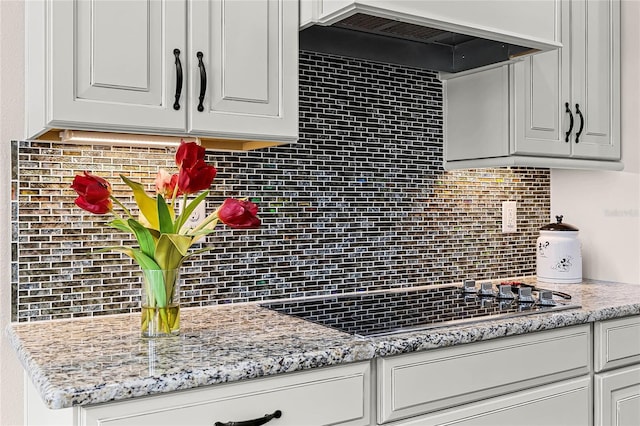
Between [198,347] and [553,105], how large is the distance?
167cm

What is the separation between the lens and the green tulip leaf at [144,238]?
148 centimetres

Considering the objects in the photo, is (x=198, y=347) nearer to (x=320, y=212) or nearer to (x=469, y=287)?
(x=320, y=212)

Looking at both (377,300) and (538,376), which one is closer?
(538,376)

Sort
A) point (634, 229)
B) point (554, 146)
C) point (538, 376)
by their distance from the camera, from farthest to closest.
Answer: point (634, 229), point (554, 146), point (538, 376)

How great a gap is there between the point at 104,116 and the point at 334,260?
102cm

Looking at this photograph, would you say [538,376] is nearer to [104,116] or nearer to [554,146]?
[554,146]

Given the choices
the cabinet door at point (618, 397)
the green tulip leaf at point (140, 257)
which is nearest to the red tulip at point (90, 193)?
the green tulip leaf at point (140, 257)

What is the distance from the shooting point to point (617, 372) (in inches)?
80.0

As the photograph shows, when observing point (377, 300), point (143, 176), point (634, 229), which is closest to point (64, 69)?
point (143, 176)

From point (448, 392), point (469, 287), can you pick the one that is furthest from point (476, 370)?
point (469, 287)

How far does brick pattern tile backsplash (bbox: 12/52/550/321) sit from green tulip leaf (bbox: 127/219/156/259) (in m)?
0.35

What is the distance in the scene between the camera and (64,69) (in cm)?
143

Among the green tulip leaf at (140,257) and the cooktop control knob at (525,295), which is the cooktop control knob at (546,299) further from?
the green tulip leaf at (140,257)

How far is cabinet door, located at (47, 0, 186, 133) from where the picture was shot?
56.4 inches
